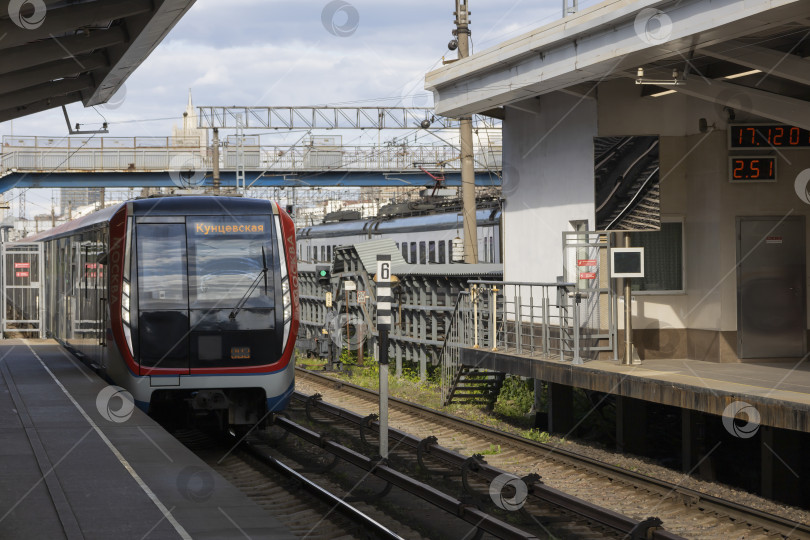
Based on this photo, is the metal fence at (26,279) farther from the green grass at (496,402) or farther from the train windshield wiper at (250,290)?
the train windshield wiper at (250,290)

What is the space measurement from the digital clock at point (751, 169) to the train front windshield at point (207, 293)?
6349mm

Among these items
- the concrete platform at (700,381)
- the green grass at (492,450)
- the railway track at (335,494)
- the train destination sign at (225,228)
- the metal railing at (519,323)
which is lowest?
the green grass at (492,450)

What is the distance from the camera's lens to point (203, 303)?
12.3m

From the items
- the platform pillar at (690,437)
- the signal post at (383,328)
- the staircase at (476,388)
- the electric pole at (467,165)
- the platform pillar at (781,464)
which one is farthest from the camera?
the electric pole at (467,165)

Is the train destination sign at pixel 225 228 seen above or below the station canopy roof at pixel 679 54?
below

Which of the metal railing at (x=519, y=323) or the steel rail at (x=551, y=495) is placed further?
the metal railing at (x=519, y=323)

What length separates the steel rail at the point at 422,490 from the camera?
865 cm

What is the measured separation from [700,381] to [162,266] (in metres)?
6.50

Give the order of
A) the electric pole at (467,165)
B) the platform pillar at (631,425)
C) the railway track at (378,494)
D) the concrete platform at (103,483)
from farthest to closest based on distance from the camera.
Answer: the electric pole at (467,165) → the platform pillar at (631,425) → the railway track at (378,494) → the concrete platform at (103,483)

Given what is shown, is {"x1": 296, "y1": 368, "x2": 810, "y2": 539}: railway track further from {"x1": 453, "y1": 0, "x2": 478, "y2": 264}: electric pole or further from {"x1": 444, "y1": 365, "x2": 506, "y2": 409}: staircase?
{"x1": 453, "y1": 0, "x2": 478, "y2": 264}: electric pole

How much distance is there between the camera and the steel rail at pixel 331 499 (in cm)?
888

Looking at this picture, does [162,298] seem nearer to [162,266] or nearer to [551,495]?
[162,266]

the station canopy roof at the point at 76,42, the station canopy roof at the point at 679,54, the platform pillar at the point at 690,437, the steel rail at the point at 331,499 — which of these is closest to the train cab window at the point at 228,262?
the steel rail at the point at 331,499

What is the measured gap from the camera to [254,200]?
12.7 m
